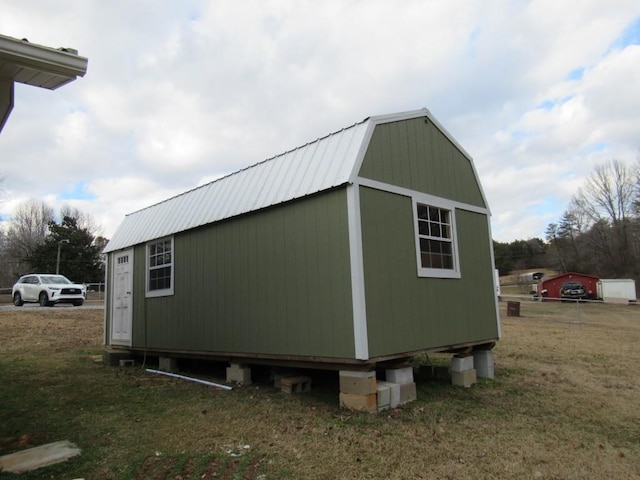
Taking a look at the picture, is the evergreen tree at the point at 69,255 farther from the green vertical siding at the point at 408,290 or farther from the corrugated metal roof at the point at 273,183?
the green vertical siding at the point at 408,290

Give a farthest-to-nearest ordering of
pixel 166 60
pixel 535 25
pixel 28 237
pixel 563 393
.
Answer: pixel 28 237 → pixel 166 60 → pixel 535 25 → pixel 563 393

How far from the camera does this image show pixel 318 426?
4789 mm

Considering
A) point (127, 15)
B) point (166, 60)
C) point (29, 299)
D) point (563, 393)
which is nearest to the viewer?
point (563, 393)

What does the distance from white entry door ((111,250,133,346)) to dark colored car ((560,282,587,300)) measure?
32832 millimetres

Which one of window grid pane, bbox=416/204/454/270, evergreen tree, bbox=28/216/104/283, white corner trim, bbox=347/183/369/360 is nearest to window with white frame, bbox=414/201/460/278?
window grid pane, bbox=416/204/454/270

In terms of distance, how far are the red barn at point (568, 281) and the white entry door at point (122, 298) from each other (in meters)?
34.4

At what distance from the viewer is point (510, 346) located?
11078 mm

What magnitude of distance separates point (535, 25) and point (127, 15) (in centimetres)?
736

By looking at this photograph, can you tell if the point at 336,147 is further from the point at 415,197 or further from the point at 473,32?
the point at 473,32

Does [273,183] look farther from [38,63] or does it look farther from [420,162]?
[38,63]

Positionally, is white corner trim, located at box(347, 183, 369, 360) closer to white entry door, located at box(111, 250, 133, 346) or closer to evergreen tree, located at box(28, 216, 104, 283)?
white entry door, located at box(111, 250, 133, 346)

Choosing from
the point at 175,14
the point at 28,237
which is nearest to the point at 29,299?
the point at 175,14

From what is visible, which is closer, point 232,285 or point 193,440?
point 193,440

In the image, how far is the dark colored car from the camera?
3341 centimetres
